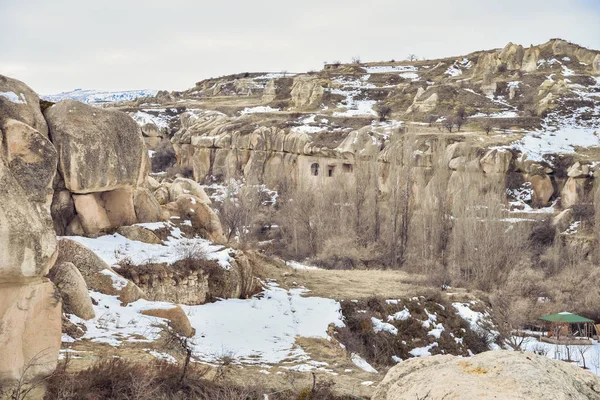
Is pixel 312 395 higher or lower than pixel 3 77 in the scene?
lower

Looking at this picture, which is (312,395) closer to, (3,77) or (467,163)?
(3,77)

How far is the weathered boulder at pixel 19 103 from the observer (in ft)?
16.5

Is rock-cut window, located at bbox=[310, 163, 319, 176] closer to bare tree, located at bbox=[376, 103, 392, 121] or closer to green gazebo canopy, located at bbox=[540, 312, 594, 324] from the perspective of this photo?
bare tree, located at bbox=[376, 103, 392, 121]

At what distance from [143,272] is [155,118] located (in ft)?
141

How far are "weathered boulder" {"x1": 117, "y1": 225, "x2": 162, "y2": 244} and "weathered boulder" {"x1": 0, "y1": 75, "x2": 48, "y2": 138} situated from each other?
3539 mm

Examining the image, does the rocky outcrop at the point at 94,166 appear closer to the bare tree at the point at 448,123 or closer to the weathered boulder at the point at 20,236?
the weathered boulder at the point at 20,236

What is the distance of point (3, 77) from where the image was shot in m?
6.49

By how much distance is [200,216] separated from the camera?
14625 mm

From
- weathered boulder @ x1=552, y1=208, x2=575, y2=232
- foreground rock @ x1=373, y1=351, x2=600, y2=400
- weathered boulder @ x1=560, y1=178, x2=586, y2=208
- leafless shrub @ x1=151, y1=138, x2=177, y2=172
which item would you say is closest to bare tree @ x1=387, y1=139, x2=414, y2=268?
weathered boulder @ x1=552, y1=208, x2=575, y2=232

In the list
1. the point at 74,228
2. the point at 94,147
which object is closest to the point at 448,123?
the point at 74,228

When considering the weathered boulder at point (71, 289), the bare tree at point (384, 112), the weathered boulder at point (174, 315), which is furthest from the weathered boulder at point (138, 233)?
the bare tree at point (384, 112)

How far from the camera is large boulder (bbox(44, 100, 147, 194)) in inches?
409

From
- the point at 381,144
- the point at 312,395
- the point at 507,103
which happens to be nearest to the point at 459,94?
the point at 507,103

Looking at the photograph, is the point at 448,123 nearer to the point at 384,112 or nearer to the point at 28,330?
the point at 384,112
